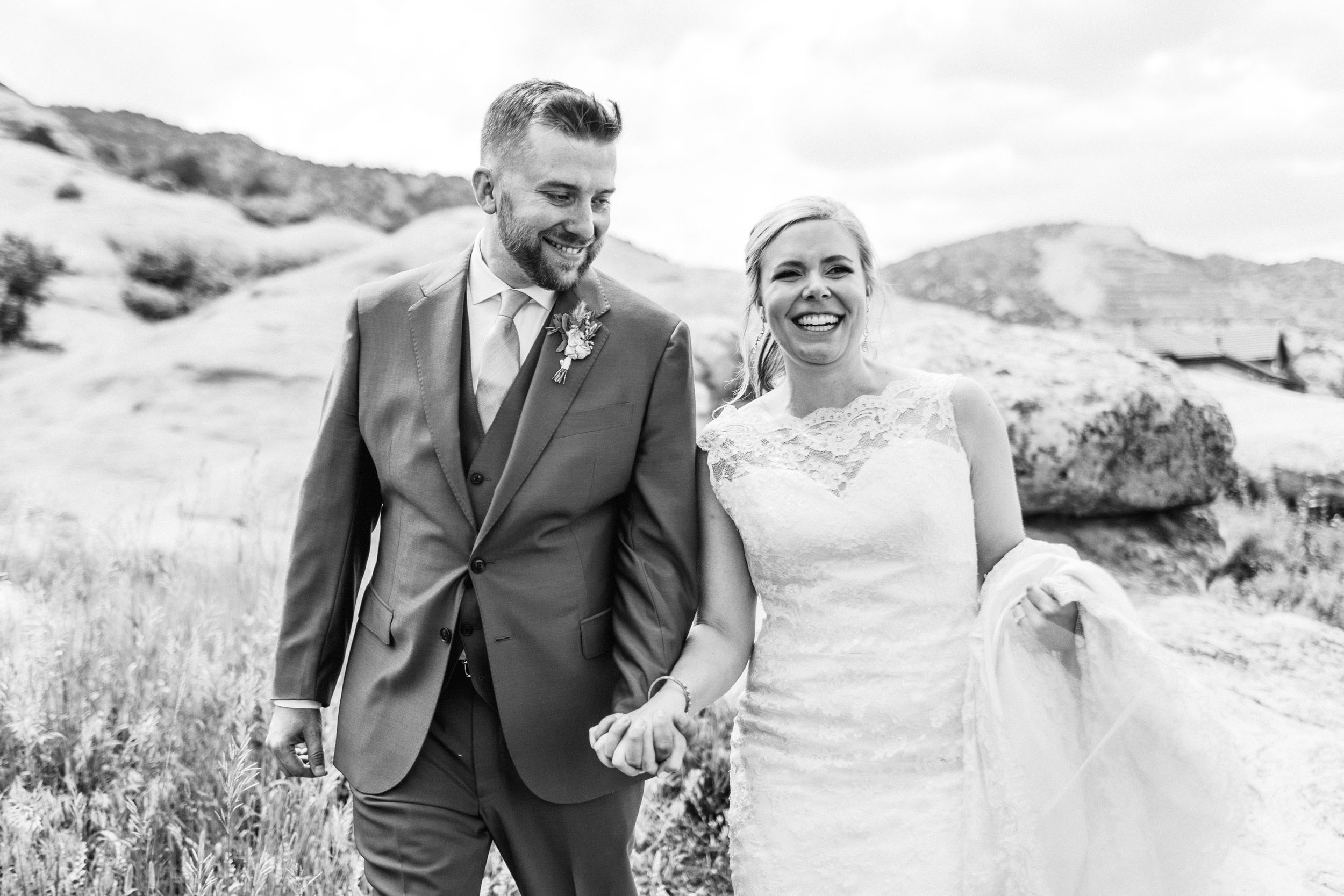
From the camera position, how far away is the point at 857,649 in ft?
8.14

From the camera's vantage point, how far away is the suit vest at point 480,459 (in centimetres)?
227

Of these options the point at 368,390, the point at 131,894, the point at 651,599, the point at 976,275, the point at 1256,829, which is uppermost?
the point at 976,275

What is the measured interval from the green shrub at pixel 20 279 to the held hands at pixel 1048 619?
10.2 meters

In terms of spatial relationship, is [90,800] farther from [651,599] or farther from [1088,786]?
[1088,786]

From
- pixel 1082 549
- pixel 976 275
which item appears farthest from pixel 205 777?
pixel 976 275

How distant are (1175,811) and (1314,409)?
9230 mm

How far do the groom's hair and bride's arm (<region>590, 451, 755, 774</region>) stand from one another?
35.9 inches

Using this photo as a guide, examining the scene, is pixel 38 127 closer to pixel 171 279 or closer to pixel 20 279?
pixel 171 279

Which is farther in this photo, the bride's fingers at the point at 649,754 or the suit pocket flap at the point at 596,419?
the suit pocket flap at the point at 596,419

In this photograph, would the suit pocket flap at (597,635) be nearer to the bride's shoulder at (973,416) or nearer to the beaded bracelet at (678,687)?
the beaded bracelet at (678,687)

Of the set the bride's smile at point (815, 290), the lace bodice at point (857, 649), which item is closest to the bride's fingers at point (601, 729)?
the lace bodice at point (857, 649)

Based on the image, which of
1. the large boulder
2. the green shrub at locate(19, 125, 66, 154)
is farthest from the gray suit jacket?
the green shrub at locate(19, 125, 66, 154)

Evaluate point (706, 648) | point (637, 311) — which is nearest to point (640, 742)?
point (706, 648)

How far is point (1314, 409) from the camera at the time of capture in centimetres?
982
